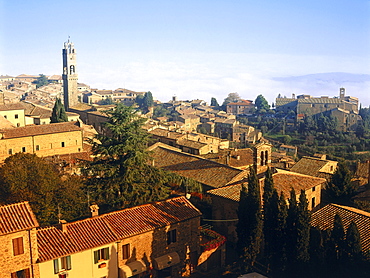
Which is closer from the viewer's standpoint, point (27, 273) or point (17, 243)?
point (17, 243)

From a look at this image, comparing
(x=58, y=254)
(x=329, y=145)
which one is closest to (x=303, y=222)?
(x=58, y=254)

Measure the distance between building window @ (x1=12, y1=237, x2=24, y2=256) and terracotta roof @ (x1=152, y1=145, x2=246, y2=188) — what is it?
10.5m

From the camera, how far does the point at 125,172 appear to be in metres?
21.3

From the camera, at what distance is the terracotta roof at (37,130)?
34428 millimetres

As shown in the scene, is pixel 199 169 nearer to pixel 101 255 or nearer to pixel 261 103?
pixel 101 255

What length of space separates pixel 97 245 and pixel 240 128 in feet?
196

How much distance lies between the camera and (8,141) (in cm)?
3388

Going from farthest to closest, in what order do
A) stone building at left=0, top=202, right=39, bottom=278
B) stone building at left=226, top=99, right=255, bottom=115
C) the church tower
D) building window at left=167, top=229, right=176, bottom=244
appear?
stone building at left=226, top=99, right=255, bottom=115
the church tower
building window at left=167, top=229, right=176, bottom=244
stone building at left=0, top=202, right=39, bottom=278

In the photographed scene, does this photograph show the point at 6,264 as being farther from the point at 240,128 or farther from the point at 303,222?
the point at 240,128

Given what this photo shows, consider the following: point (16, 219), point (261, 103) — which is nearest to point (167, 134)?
point (16, 219)

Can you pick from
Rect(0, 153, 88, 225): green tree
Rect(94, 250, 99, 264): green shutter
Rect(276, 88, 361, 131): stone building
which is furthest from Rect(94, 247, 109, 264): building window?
Rect(276, 88, 361, 131): stone building

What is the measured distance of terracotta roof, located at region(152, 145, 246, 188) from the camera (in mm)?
25375

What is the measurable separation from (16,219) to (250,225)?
9.13m

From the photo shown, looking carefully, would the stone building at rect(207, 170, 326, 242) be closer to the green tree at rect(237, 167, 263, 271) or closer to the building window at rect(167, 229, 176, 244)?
the green tree at rect(237, 167, 263, 271)
